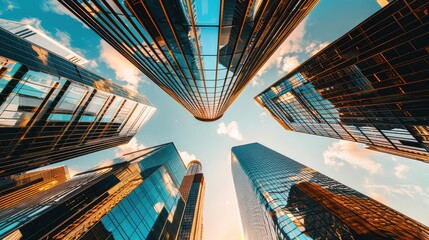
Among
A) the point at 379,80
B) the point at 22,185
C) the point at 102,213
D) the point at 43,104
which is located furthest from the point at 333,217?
the point at 22,185

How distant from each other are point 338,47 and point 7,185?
358 ft

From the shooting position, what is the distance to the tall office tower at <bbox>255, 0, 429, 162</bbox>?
1767 cm

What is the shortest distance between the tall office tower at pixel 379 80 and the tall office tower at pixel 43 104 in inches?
1623

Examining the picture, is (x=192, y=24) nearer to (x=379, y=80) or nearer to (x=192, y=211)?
(x=379, y=80)

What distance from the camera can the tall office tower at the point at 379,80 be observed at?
17.7 metres

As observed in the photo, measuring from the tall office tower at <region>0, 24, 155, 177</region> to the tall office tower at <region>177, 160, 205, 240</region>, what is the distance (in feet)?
161

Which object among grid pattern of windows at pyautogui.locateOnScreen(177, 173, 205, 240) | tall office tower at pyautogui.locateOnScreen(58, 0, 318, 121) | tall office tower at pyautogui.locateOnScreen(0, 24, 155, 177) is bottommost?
grid pattern of windows at pyautogui.locateOnScreen(177, 173, 205, 240)

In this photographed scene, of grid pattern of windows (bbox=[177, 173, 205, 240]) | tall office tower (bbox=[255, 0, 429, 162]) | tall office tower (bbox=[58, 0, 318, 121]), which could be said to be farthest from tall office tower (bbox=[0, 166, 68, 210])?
tall office tower (bbox=[255, 0, 429, 162])

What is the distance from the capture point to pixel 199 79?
20484 millimetres

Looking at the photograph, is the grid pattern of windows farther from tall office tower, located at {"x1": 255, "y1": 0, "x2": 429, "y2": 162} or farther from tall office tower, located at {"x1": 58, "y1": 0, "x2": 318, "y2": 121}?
tall office tower, located at {"x1": 58, "y1": 0, "x2": 318, "y2": 121}

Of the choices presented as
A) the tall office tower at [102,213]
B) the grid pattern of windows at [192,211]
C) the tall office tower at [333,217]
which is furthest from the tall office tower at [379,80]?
the grid pattern of windows at [192,211]

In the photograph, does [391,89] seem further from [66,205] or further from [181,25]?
[66,205]

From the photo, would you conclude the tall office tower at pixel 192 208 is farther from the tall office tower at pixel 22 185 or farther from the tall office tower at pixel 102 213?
the tall office tower at pixel 22 185

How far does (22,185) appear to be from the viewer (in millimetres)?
74812
